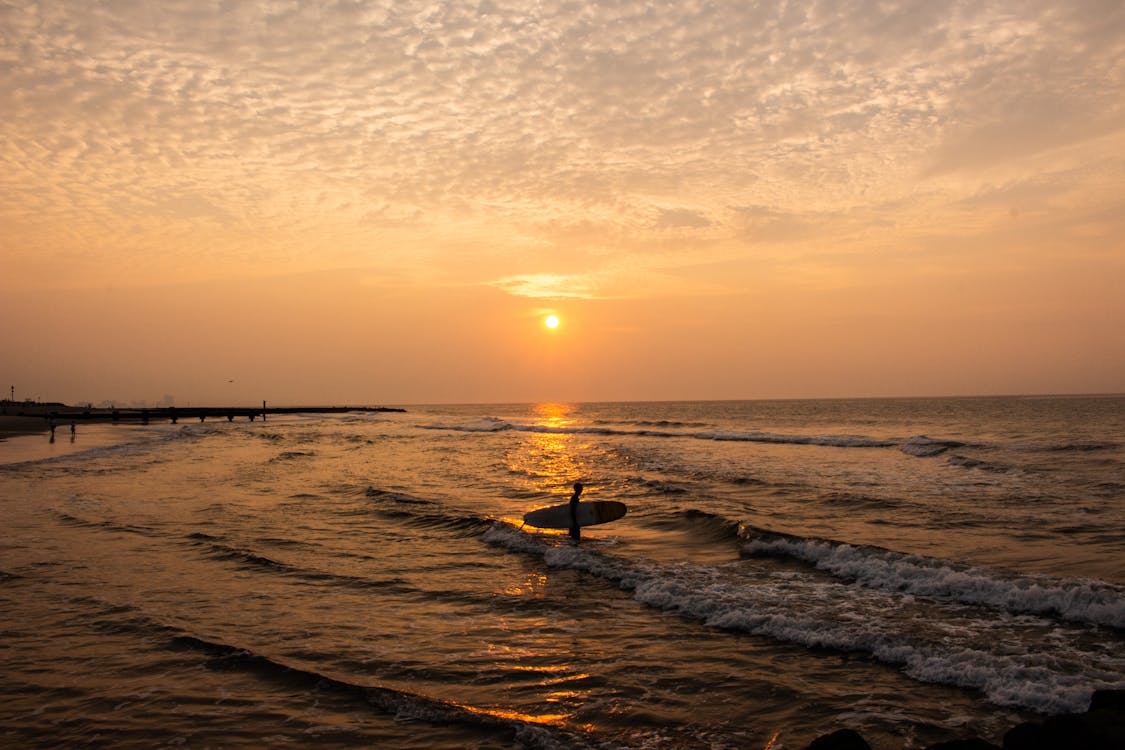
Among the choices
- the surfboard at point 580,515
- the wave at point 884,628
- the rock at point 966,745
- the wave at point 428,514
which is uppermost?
the rock at point 966,745

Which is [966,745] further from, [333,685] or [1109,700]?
[333,685]

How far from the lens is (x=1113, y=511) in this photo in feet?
74.4

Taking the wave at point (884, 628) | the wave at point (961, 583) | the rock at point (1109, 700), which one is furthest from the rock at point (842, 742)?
the wave at point (961, 583)

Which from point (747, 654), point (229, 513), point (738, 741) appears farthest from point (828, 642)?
point (229, 513)

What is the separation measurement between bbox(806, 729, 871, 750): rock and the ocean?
140 centimetres

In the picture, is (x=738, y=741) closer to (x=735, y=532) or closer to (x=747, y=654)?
(x=747, y=654)

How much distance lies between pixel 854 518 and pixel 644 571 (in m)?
9.87

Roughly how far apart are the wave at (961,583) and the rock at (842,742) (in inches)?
331

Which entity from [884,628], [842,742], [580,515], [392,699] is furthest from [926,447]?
[392,699]

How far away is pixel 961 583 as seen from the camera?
14.1 metres

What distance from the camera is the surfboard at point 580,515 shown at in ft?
69.3

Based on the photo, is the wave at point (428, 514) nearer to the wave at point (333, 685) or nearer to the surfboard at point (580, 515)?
the surfboard at point (580, 515)

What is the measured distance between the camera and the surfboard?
2111 centimetres

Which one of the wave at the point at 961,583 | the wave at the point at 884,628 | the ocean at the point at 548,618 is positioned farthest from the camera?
the wave at the point at 961,583
